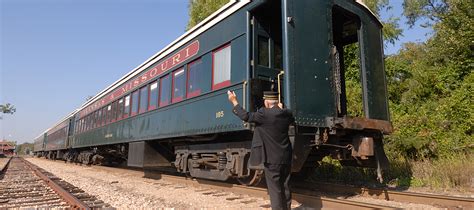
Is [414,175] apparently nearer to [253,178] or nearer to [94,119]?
[253,178]

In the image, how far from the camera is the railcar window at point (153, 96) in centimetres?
903

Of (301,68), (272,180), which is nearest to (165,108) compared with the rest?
(301,68)

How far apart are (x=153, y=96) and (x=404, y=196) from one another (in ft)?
20.2

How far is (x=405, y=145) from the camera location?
945 centimetres

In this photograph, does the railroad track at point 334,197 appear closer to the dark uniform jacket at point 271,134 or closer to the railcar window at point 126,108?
the dark uniform jacket at point 271,134

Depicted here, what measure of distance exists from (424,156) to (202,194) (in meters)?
6.37

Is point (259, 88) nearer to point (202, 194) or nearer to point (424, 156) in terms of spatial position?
point (202, 194)

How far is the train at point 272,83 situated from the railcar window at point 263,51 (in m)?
0.02

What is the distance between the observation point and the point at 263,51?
20.2 feet

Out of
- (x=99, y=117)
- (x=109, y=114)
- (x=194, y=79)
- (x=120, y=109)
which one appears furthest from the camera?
(x=99, y=117)

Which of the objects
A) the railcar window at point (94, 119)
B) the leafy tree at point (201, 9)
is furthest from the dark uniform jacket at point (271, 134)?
the leafy tree at point (201, 9)

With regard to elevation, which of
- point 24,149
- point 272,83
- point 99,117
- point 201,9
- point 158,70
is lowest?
point 272,83

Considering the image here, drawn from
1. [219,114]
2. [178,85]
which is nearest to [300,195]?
[219,114]

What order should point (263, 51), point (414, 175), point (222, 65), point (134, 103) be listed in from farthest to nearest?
point (134, 103)
point (414, 175)
point (222, 65)
point (263, 51)
